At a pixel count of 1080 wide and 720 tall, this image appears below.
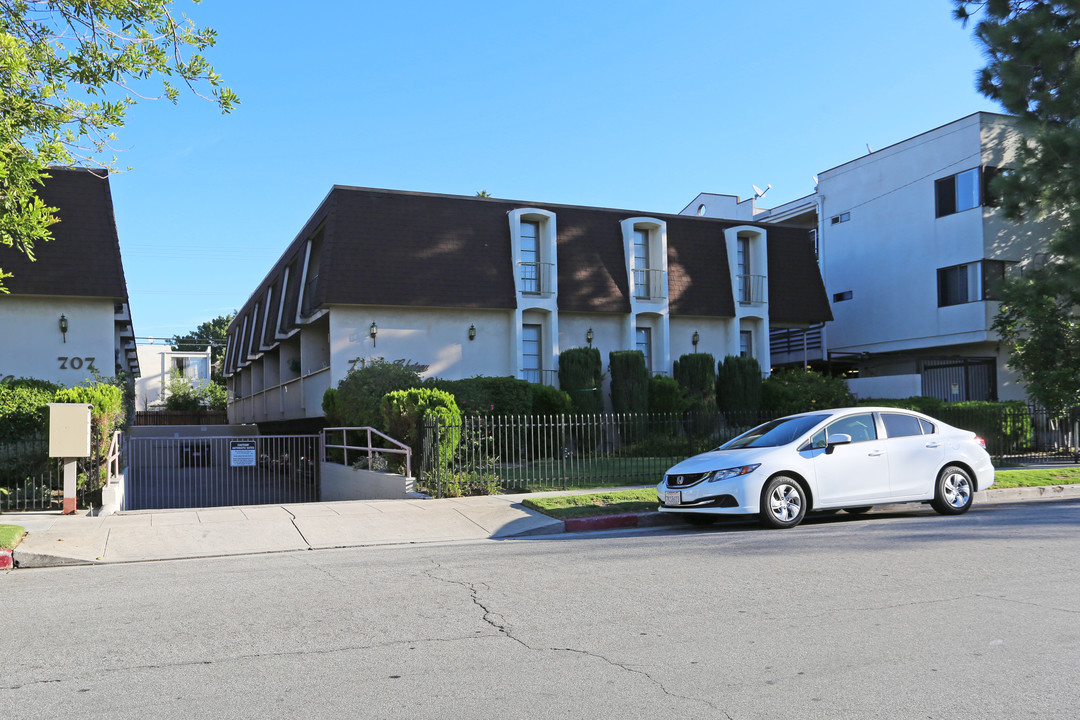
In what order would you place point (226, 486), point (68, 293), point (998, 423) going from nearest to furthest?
point (68, 293), point (998, 423), point (226, 486)

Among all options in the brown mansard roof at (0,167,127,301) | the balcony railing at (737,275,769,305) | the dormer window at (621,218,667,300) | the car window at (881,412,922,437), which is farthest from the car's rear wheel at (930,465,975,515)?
the brown mansard roof at (0,167,127,301)

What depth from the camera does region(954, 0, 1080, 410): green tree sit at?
21.0 metres

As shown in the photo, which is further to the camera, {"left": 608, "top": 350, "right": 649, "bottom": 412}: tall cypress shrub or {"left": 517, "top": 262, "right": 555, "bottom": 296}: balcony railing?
{"left": 517, "top": 262, "right": 555, "bottom": 296}: balcony railing

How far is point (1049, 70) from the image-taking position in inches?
858

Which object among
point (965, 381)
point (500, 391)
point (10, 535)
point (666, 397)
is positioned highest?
point (965, 381)

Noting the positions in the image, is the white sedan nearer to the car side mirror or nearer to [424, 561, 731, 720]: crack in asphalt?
the car side mirror

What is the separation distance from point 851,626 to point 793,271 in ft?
81.8

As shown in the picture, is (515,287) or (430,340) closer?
(430,340)

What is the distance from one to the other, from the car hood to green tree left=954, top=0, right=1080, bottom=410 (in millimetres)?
13706

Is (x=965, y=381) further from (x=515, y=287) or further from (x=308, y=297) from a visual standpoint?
(x=308, y=297)

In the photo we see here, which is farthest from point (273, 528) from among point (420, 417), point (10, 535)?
point (420, 417)

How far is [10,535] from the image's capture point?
34.7 feet

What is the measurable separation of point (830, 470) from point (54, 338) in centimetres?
1789

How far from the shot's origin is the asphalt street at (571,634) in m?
4.65
